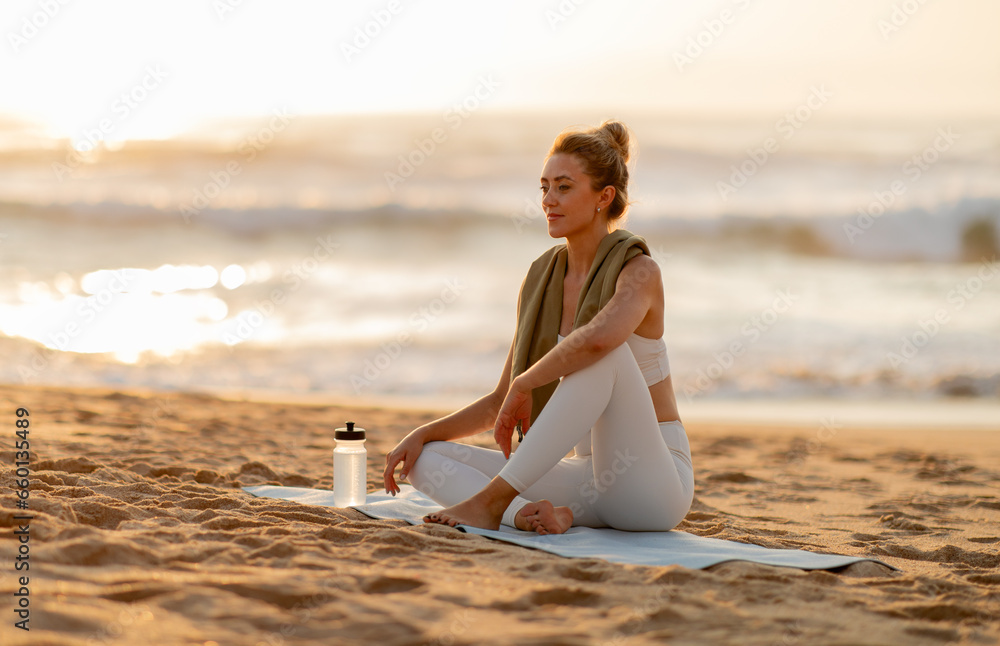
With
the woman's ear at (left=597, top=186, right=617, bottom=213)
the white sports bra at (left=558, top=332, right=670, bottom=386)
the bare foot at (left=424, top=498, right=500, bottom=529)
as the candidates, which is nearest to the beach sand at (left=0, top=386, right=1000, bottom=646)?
the bare foot at (left=424, top=498, right=500, bottom=529)

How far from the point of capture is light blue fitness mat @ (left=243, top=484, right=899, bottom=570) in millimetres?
2314

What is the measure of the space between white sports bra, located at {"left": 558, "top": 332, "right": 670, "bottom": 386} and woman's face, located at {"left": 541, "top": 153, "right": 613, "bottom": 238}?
1.44 feet

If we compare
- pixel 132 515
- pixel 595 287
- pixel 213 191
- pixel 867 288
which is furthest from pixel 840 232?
pixel 132 515

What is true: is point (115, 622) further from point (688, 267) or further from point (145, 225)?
point (145, 225)

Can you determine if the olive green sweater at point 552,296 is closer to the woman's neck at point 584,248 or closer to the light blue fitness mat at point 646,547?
Result: the woman's neck at point 584,248

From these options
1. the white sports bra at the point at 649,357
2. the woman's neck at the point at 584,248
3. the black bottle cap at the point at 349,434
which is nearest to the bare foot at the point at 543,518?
the white sports bra at the point at 649,357

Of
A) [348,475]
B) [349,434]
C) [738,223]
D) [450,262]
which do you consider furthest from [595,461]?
[738,223]

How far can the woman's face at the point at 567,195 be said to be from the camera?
9.15 ft

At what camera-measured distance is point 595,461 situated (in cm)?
263

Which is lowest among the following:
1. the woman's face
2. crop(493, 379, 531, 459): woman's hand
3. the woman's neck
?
crop(493, 379, 531, 459): woman's hand

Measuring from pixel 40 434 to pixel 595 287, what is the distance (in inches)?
120

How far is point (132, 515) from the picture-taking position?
2531mm

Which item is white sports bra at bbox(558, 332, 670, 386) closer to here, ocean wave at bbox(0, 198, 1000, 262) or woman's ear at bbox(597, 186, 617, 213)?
woman's ear at bbox(597, 186, 617, 213)

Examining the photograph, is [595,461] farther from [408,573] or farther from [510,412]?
[408,573]
